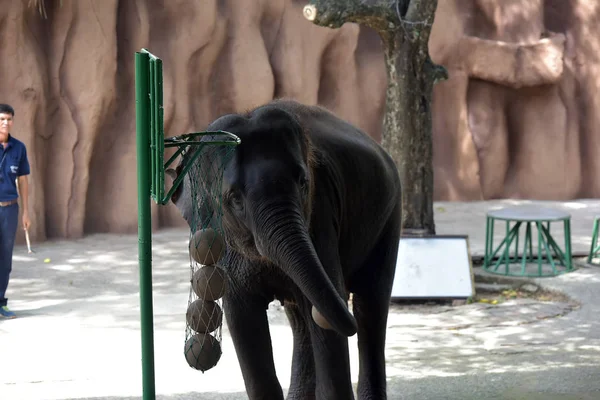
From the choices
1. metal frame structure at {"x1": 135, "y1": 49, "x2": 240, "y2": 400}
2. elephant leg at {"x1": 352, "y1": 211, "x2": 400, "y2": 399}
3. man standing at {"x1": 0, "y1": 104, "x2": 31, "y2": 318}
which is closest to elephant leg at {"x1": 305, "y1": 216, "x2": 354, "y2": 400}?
elephant leg at {"x1": 352, "y1": 211, "x2": 400, "y2": 399}

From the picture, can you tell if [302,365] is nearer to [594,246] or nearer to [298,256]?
[298,256]

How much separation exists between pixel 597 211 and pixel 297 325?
9974 millimetres

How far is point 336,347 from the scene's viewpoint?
4301mm

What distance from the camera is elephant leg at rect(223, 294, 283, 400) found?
176 inches

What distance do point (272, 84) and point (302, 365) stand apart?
855 centimetres

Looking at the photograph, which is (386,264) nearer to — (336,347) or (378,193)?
(378,193)

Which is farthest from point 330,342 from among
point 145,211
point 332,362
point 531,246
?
point 531,246

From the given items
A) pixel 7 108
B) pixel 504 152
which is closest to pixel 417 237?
pixel 7 108

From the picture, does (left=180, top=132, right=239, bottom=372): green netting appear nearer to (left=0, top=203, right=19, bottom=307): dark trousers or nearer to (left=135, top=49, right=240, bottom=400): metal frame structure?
(left=135, top=49, right=240, bottom=400): metal frame structure

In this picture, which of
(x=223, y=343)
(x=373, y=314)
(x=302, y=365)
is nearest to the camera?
(x=302, y=365)

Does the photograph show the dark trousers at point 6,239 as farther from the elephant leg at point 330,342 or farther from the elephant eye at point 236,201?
the elephant eye at point 236,201

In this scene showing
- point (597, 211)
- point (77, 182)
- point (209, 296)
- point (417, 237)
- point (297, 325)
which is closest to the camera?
point (209, 296)

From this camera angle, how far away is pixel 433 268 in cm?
876

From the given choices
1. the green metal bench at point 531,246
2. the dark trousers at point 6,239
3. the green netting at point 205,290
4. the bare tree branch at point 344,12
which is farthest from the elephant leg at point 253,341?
the green metal bench at point 531,246
